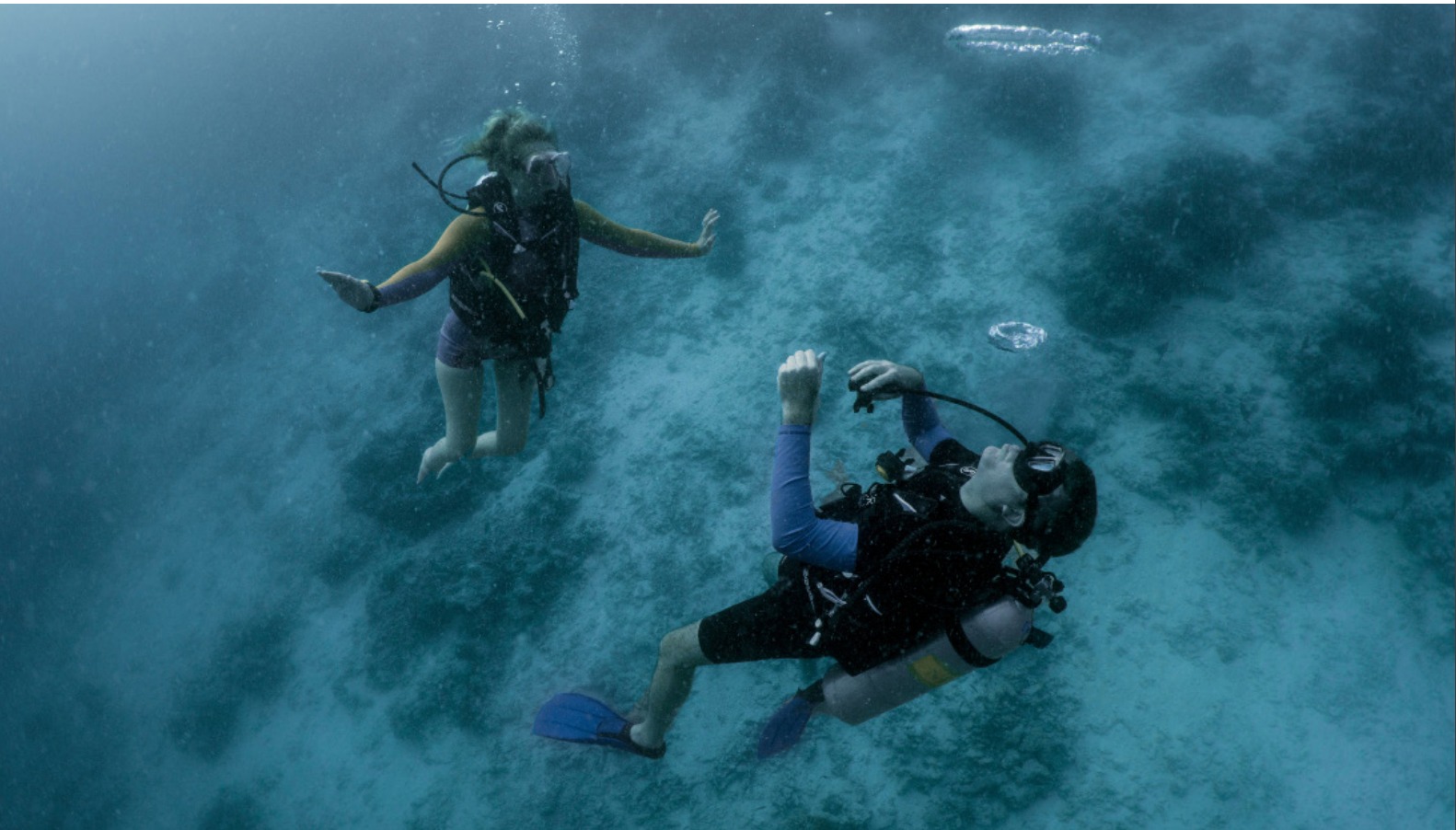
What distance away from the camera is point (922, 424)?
336 centimetres

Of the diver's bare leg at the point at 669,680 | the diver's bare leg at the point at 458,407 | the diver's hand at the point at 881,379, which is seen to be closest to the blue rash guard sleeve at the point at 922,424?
the diver's hand at the point at 881,379

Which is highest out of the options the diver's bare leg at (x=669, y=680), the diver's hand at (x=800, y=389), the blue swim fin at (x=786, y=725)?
the diver's hand at (x=800, y=389)

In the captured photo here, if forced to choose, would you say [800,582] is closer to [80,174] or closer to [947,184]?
[947,184]

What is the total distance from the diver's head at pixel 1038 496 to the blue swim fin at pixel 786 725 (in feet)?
6.66

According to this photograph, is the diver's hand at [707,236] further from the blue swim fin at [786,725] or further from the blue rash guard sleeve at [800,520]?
the blue swim fin at [786,725]

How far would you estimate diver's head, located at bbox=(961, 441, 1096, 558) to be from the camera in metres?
2.37

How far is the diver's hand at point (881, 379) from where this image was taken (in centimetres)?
282

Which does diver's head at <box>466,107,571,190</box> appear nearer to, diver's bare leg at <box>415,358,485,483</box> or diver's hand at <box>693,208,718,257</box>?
diver's hand at <box>693,208,718,257</box>

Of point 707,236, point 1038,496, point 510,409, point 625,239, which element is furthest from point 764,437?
point 1038,496

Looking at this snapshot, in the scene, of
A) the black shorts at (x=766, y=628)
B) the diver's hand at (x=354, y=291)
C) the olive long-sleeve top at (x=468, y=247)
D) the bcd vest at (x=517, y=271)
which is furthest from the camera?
the bcd vest at (x=517, y=271)

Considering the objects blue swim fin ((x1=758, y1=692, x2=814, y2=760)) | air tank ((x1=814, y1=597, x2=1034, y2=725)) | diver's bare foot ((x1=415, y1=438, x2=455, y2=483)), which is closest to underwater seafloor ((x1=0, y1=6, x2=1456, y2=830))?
blue swim fin ((x1=758, y1=692, x2=814, y2=760))

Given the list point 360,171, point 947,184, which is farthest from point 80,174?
point 947,184

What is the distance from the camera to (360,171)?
11.5 metres

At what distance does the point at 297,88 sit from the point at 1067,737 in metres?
17.1
